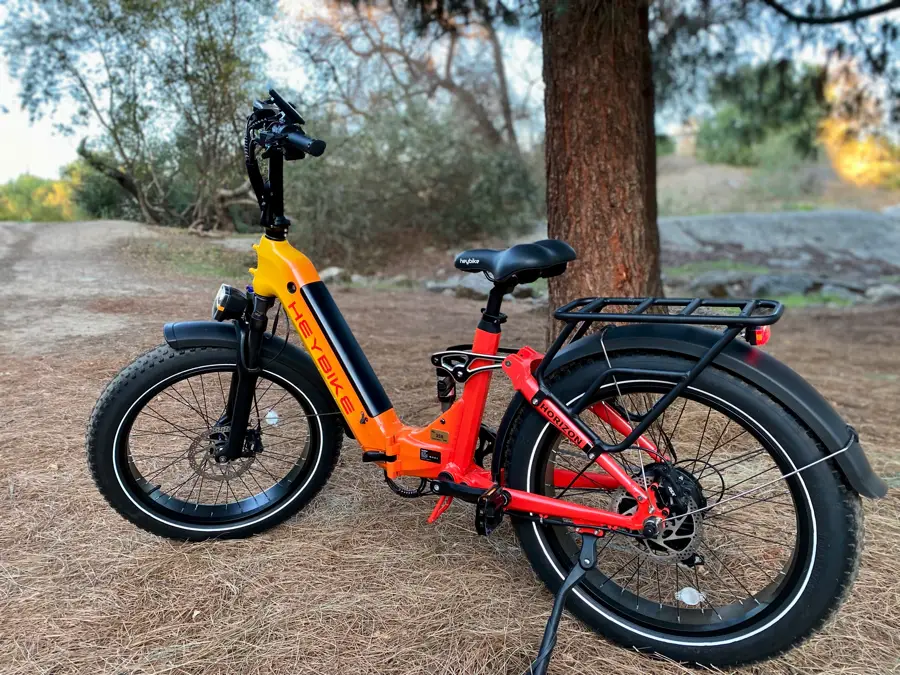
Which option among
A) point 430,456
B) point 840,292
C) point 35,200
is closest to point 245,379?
point 430,456

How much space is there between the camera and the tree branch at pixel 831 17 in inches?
187

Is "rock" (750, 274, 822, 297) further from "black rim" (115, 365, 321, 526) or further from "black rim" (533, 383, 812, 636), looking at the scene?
"black rim" (115, 365, 321, 526)

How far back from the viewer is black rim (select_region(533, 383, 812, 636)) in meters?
1.52

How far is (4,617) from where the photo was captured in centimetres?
169

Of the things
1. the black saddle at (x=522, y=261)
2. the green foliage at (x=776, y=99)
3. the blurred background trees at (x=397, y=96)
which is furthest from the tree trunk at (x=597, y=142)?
the green foliage at (x=776, y=99)

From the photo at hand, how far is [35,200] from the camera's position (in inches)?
141

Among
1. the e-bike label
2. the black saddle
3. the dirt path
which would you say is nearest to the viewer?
the black saddle

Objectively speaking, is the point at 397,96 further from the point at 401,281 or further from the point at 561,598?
the point at 561,598

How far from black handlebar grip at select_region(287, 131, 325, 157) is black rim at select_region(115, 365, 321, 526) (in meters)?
0.69

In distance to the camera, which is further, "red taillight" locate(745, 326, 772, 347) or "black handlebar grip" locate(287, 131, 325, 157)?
"black handlebar grip" locate(287, 131, 325, 157)

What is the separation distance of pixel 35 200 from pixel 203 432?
7.87ft

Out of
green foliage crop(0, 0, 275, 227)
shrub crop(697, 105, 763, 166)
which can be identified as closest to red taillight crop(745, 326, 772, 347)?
green foliage crop(0, 0, 275, 227)

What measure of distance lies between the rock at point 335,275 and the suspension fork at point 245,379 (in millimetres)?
3183

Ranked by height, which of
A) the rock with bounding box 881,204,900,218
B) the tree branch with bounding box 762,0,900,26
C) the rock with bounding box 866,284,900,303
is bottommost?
the rock with bounding box 866,284,900,303
